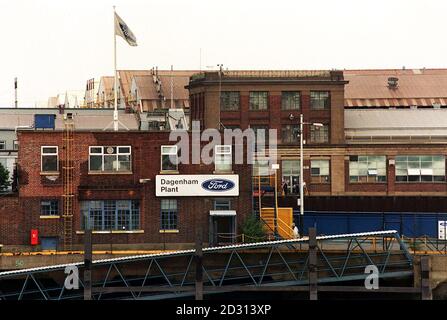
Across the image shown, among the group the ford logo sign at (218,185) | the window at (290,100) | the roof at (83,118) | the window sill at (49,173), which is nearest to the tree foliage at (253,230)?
the ford logo sign at (218,185)

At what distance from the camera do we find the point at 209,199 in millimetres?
64062

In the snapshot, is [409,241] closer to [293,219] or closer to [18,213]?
[293,219]

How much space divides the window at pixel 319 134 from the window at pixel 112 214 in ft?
→ 135

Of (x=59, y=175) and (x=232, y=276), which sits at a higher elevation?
(x=59, y=175)

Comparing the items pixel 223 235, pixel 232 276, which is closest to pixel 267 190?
pixel 223 235

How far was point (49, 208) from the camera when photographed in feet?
208

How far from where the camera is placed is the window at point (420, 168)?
97.4 m

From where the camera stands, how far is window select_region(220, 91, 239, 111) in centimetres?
10381

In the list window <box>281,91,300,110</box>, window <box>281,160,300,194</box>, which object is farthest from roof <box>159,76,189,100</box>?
window <box>281,160,300,194</box>

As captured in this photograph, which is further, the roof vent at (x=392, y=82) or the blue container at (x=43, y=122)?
the roof vent at (x=392, y=82)

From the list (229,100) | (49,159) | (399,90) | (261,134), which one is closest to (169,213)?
(49,159)

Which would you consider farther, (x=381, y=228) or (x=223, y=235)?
(x=381, y=228)

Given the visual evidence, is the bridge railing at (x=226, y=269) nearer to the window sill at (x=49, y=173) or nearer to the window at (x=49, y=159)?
the window sill at (x=49, y=173)
